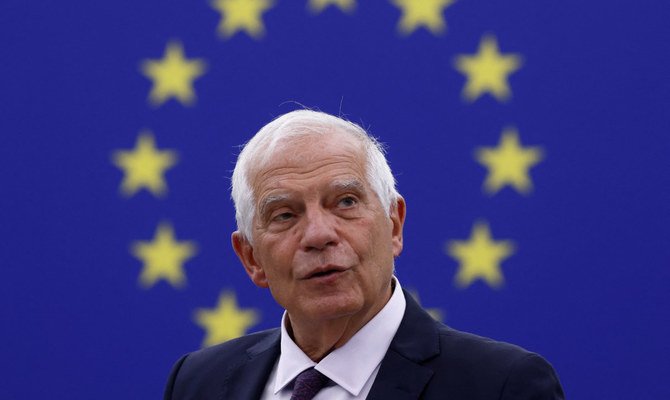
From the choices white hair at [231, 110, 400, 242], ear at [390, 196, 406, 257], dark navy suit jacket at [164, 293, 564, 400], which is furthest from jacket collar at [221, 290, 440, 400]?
white hair at [231, 110, 400, 242]

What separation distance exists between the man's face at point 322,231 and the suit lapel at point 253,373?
21cm

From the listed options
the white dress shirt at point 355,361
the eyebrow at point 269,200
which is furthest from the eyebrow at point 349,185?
the white dress shirt at point 355,361

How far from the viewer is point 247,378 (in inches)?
92.6

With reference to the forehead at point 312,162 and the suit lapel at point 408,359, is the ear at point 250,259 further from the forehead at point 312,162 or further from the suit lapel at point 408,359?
the suit lapel at point 408,359

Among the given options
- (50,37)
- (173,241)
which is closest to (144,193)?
(173,241)

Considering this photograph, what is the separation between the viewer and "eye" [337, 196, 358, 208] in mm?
2127

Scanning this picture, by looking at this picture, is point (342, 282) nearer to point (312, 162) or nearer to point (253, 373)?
point (312, 162)

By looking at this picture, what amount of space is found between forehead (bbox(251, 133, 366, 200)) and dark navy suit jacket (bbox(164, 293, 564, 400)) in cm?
36

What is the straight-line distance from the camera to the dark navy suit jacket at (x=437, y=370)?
6.38 feet

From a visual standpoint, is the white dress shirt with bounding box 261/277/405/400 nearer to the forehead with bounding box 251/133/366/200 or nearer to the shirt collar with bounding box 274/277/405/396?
the shirt collar with bounding box 274/277/405/396

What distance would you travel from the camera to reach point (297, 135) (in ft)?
7.16

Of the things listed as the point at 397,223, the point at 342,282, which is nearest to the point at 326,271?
the point at 342,282

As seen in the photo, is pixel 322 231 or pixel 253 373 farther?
pixel 253 373

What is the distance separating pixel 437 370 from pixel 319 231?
39 cm
